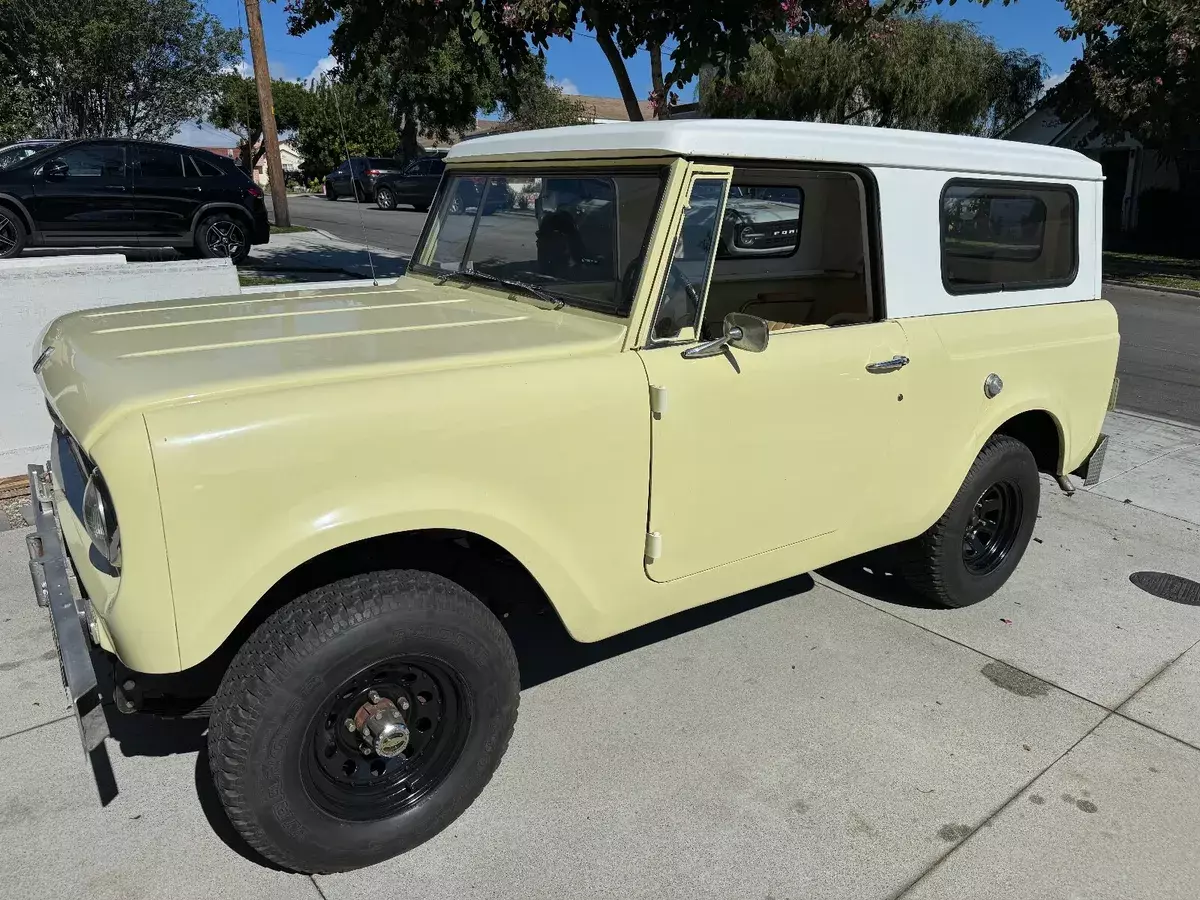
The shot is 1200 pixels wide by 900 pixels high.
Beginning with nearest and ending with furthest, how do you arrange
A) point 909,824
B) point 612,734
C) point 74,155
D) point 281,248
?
point 909,824 → point 612,734 → point 74,155 → point 281,248

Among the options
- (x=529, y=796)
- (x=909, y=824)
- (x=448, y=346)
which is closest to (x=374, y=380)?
(x=448, y=346)

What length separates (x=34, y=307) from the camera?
491 centimetres

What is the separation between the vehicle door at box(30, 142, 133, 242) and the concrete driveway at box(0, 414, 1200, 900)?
806 centimetres

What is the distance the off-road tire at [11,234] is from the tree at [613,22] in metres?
5.53

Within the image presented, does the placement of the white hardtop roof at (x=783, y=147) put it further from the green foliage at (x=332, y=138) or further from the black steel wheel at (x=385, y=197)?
the green foliage at (x=332, y=138)

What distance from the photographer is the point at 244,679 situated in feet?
7.27

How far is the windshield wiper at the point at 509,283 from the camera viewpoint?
306 cm

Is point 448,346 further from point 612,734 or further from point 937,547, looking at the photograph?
point 937,547

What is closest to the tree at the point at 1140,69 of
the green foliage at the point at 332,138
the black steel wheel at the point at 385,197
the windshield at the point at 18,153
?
the windshield at the point at 18,153

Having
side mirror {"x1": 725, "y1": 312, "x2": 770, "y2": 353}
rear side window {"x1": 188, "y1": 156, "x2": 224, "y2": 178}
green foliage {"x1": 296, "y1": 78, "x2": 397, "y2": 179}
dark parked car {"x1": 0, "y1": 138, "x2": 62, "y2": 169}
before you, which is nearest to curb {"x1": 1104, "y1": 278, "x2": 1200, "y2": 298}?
rear side window {"x1": 188, "y1": 156, "x2": 224, "y2": 178}

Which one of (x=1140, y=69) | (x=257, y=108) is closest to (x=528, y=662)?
(x=1140, y=69)

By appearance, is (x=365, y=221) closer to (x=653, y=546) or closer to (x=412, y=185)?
(x=412, y=185)

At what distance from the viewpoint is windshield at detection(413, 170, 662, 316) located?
9.36ft

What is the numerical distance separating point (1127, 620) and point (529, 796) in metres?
2.84
